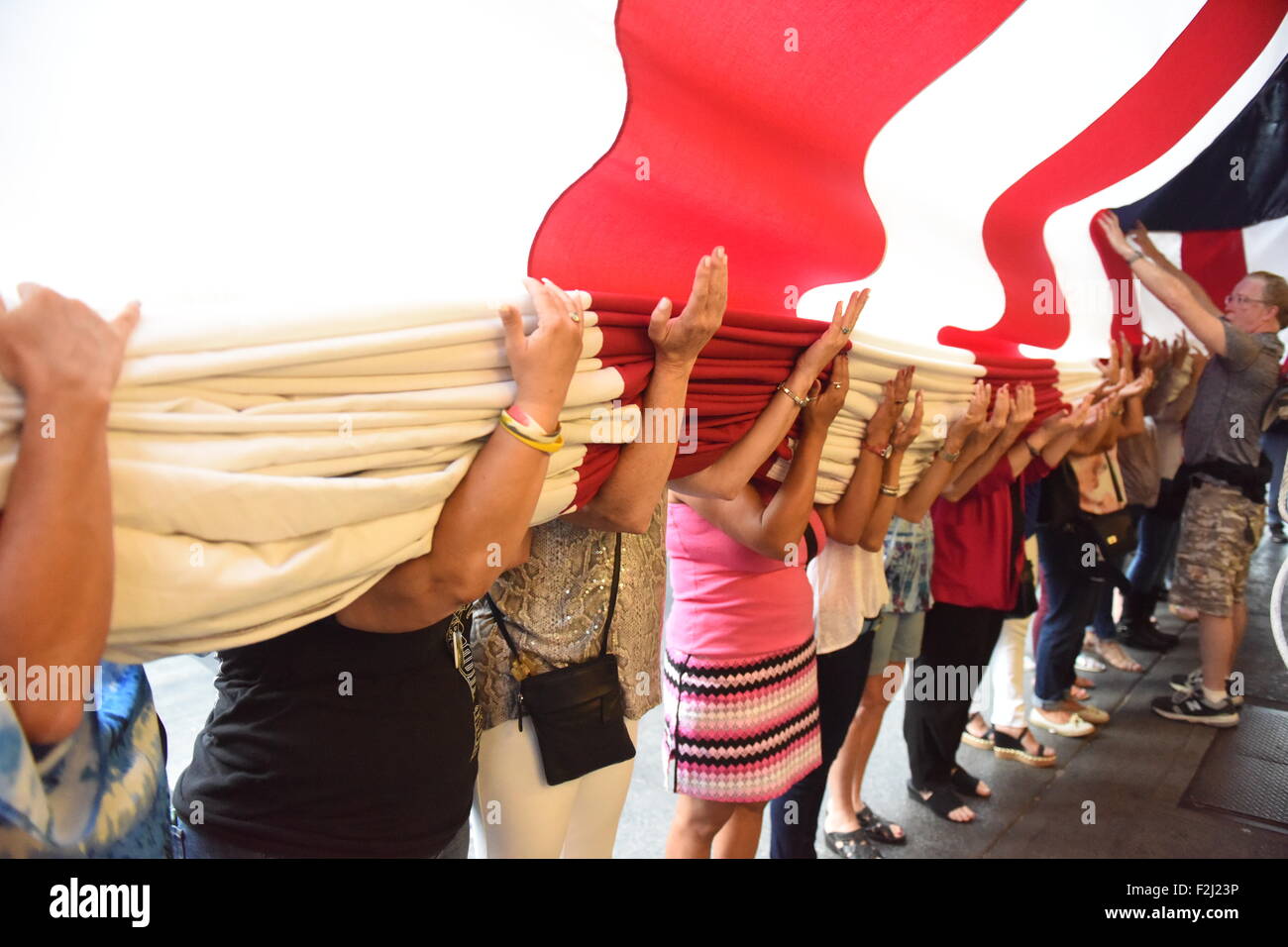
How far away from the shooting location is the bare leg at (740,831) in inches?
66.0

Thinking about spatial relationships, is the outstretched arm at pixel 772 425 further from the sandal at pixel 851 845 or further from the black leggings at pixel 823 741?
the sandal at pixel 851 845

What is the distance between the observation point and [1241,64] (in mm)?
1923

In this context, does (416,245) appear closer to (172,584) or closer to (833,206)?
(172,584)

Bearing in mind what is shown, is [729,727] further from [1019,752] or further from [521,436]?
[1019,752]

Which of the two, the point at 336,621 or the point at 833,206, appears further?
the point at 833,206

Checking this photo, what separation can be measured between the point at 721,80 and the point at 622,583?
0.76m

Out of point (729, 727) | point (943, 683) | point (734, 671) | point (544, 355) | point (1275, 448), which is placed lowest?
point (943, 683)

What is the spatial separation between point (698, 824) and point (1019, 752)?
1760 millimetres

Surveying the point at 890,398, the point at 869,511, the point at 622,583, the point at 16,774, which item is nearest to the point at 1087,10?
the point at 890,398

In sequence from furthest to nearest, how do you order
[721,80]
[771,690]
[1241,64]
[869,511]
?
[1241,64] < [869,511] < [771,690] < [721,80]

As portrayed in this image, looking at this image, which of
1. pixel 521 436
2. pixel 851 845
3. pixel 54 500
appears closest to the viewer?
pixel 54 500

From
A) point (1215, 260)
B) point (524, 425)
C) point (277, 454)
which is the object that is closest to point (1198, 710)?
point (1215, 260)

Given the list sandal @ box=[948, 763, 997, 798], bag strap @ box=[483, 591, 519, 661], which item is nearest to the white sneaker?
sandal @ box=[948, 763, 997, 798]

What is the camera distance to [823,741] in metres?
1.97
